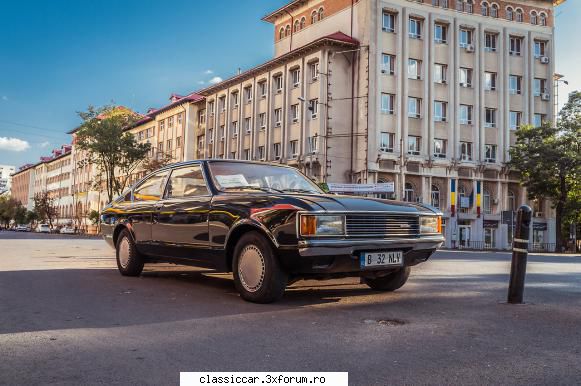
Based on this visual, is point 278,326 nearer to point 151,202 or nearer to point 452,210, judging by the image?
point 151,202

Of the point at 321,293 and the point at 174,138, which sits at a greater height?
the point at 174,138

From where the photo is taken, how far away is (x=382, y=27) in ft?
141

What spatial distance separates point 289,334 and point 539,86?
49043 mm

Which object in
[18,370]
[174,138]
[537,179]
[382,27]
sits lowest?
[18,370]

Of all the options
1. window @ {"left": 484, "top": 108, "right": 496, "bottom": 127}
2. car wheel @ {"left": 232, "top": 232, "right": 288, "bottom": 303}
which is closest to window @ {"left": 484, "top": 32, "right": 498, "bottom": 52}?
window @ {"left": 484, "top": 108, "right": 496, "bottom": 127}

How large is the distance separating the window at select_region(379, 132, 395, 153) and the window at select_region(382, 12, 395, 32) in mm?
8392

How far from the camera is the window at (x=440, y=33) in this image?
44562 mm

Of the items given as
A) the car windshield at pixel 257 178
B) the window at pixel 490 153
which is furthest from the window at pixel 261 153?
the car windshield at pixel 257 178

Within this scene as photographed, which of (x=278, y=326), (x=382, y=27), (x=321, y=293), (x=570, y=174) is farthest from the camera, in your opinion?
(x=382, y=27)

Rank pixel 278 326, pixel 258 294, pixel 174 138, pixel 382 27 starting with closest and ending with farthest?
1. pixel 278 326
2. pixel 258 294
3. pixel 382 27
4. pixel 174 138

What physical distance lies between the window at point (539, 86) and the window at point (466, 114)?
675cm

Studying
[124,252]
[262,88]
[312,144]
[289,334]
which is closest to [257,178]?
[124,252]

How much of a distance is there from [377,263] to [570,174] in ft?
127

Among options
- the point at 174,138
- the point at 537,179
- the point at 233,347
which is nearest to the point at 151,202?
the point at 233,347
